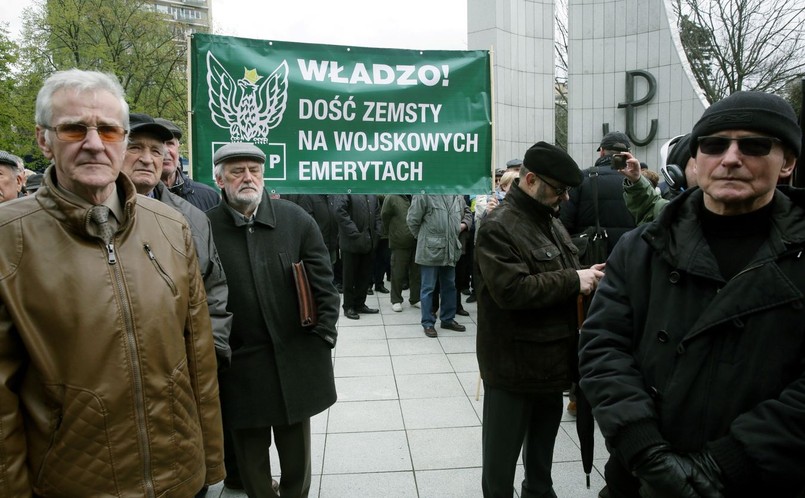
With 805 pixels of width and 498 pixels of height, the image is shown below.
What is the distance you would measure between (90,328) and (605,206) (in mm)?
3882

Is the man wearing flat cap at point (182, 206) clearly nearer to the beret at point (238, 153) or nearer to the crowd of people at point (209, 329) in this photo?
the beret at point (238, 153)

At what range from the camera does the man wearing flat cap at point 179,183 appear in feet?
11.6

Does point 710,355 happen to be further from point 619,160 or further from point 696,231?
point 619,160

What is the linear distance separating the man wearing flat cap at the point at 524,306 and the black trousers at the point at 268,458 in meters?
0.96

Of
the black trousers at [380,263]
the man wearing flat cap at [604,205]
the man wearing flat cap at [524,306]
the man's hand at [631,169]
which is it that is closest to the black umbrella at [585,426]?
the man wearing flat cap at [524,306]

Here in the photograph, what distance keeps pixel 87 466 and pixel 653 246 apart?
183 cm

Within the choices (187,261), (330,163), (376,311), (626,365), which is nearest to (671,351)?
(626,365)

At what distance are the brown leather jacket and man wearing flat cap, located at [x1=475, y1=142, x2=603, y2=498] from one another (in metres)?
1.54

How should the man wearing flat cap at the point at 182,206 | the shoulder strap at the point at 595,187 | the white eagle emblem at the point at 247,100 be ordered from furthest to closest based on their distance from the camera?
the shoulder strap at the point at 595,187, the white eagle emblem at the point at 247,100, the man wearing flat cap at the point at 182,206

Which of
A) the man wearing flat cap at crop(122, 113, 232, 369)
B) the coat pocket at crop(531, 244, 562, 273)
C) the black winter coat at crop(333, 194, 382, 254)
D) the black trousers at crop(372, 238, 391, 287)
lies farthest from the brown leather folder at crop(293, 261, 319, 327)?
the black trousers at crop(372, 238, 391, 287)

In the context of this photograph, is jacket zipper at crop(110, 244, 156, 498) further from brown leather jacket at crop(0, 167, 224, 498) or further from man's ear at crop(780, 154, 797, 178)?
man's ear at crop(780, 154, 797, 178)

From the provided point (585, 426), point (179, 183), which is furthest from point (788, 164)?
point (179, 183)

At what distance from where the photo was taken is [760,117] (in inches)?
63.4

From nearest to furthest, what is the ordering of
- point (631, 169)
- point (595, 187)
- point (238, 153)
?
point (238, 153) → point (631, 169) → point (595, 187)
